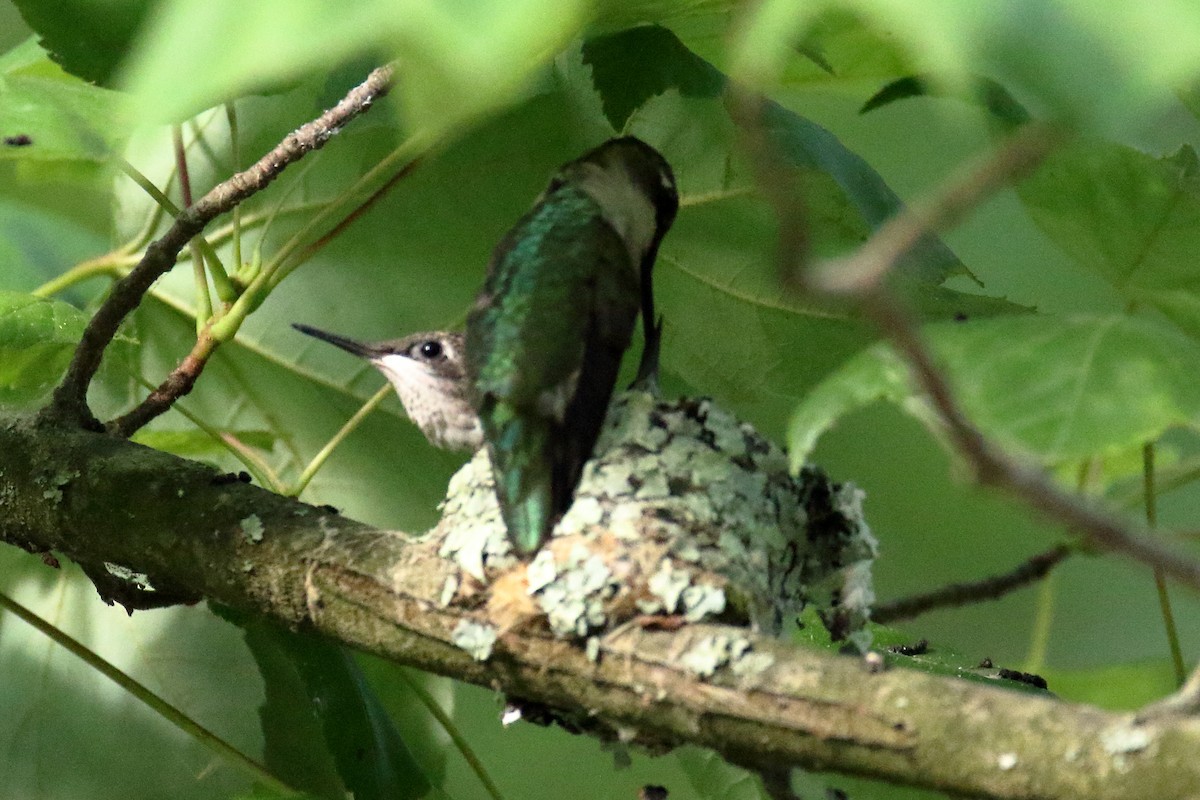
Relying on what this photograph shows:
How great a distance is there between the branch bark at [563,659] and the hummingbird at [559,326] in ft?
0.54

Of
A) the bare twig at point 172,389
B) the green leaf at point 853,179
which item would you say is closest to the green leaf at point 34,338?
the bare twig at point 172,389

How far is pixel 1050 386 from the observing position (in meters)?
0.98

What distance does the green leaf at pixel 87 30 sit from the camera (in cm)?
156

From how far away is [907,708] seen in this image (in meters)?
1.05

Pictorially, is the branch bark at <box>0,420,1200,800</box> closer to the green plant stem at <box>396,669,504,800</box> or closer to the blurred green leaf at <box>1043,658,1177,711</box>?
the green plant stem at <box>396,669,504,800</box>

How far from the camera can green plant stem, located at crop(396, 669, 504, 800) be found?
1877mm

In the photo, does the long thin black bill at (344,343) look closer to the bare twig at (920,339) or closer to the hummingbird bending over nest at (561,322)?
the hummingbird bending over nest at (561,322)

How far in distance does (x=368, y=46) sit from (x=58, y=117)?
129cm

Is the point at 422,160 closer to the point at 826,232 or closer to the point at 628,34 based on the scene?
the point at 628,34

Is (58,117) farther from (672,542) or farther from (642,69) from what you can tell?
(672,542)

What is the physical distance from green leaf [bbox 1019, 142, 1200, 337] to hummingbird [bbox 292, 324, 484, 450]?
0.95 metres

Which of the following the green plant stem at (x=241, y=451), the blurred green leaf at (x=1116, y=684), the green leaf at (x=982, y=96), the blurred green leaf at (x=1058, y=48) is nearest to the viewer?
the blurred green leaf at (x=1058, y=48)

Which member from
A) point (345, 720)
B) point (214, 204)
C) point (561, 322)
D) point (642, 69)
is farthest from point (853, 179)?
point (345, 720)

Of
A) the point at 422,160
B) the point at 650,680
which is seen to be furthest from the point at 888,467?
the point at 650,680
